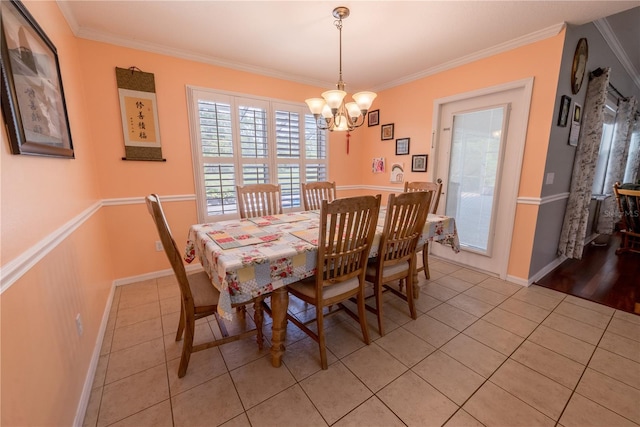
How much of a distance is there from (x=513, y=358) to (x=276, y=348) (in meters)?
1.54

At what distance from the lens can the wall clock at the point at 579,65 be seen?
243 cm

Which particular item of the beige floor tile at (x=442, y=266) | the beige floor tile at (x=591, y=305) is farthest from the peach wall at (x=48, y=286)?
the beige floor tile at (x=591, y=305)

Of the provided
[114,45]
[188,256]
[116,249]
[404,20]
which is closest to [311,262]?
[188,256]

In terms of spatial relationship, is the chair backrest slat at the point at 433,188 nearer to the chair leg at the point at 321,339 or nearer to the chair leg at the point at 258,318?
the chair leg at the point at 321,339

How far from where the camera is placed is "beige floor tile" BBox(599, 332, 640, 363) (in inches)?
66.9

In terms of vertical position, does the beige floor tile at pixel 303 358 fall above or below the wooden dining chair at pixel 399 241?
below

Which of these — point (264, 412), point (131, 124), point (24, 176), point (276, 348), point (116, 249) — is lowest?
point (264, 412)

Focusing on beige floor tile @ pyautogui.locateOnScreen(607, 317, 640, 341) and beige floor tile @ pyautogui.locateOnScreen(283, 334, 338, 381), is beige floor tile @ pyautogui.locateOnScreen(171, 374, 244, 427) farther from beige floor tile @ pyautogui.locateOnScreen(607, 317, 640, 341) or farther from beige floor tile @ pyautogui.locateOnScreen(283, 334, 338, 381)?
beige floor tile @ pyautogui.locateOnScreen(607, 317, 640, 341)

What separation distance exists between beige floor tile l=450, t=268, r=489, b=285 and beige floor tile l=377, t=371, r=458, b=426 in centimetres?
166

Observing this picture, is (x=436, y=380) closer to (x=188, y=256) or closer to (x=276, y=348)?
(x=276, y=348)

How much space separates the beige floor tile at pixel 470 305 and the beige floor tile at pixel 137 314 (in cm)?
262

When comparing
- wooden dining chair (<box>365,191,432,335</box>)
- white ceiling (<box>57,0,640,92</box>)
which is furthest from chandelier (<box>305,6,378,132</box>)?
wooden dining chair (<box>365,191,432,335</box>)

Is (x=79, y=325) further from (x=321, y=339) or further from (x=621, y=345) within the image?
(x=621, y=345)

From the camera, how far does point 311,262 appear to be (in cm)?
153
